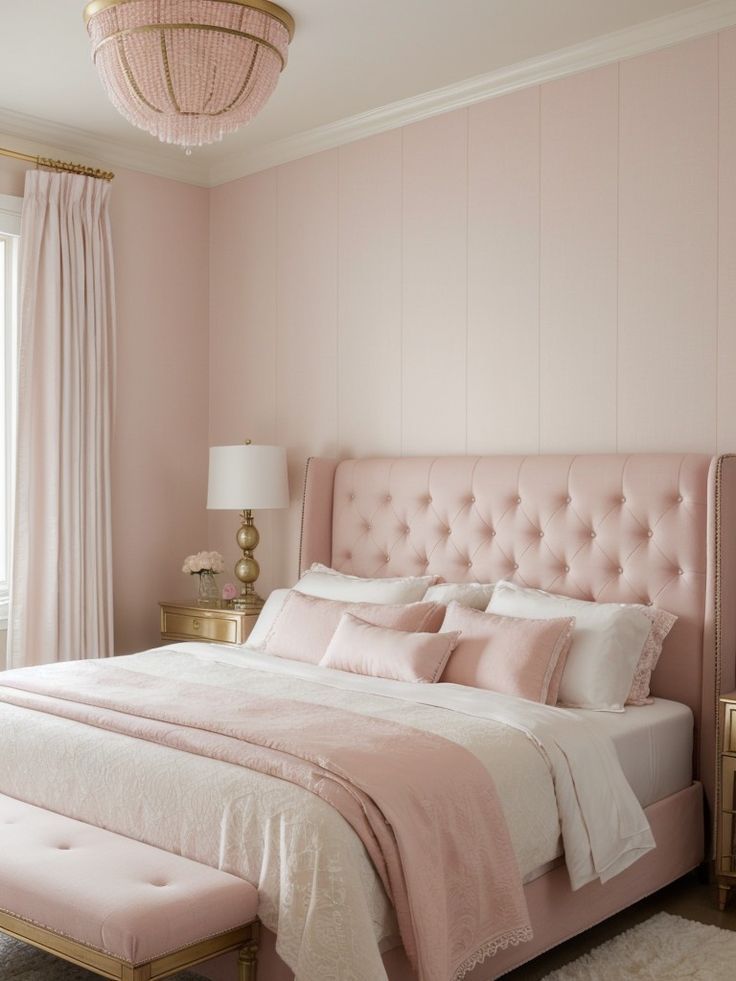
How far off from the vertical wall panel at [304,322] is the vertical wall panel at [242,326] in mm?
71

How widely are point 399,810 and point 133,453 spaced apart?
317 cm

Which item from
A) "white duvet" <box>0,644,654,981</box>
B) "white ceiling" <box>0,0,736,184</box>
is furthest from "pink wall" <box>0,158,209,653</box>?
"white duvet" <box>0,644,654,981</box>

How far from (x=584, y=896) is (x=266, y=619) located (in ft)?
5.98

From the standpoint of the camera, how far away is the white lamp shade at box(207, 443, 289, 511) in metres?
4.77

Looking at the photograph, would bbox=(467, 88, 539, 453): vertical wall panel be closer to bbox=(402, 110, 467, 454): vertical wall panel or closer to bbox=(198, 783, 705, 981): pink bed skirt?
bbox=(402, 110, 467, 454): vertical wall panel

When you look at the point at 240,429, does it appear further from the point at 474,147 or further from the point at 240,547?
the point at 474,147

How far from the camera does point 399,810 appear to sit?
2.39m

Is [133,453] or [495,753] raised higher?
[133,453]

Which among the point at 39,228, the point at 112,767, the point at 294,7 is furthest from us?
the point at 39,228

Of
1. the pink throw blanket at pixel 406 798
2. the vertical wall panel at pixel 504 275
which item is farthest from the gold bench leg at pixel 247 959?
the vertical wall panel at pixel 504 275

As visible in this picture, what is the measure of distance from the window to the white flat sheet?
8.92 ft

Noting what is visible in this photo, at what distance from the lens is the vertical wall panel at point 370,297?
465cm

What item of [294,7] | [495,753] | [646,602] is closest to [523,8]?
[294,7]

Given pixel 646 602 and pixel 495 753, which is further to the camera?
pixel 646 602
